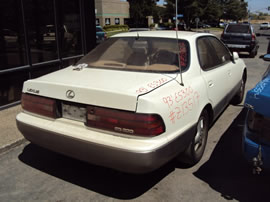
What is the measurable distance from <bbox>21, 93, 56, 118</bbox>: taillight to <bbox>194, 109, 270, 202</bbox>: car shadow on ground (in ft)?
5.88

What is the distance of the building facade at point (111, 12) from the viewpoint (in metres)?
59.9

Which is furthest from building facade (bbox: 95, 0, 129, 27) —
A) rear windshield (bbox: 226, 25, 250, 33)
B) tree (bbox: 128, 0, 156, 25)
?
rear windshield (bbox: 226, 25, 250, 33)

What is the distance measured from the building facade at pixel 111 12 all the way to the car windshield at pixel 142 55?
55.5m

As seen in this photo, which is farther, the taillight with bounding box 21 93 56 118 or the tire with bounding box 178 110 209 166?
the tire with bounding box 178 110 209 166

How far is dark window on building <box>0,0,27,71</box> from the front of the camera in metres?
5.71

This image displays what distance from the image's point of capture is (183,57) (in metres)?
3.47

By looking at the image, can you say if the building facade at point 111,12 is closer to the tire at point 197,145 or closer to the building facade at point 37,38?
the building facade at point 37,38

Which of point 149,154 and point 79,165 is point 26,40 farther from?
point 149,154

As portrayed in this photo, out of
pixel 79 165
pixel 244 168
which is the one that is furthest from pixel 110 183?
pixel 244 168

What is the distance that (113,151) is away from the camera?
2.57 m

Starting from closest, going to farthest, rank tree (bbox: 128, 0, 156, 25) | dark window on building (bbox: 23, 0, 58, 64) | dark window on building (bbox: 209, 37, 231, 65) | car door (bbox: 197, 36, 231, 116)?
car door (bbox: 197, 36, 231, 116), dark window on building (bbox: 209, 37, 231, 65), dark window on building (bbox: 23, 0, 58, 64), tree (bbox: 128, 0, 156, 25)

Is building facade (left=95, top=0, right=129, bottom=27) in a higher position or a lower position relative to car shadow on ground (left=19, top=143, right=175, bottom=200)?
higher

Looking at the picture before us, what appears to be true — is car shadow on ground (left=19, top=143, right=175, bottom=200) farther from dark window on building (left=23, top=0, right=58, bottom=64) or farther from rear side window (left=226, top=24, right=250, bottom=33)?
rear side window (left=226, top=24, right=250, bottom=33)

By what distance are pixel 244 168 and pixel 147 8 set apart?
64075 mm
